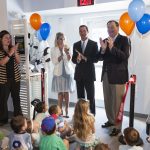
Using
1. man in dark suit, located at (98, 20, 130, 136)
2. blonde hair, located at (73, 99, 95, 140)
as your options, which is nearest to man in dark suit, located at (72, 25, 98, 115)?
man in dark suit, located at (98, 20, 130, 136)

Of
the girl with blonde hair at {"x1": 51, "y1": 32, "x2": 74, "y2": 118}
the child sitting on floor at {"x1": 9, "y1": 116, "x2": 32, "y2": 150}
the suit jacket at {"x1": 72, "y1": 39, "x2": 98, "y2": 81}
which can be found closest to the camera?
the child sitting on floor at {"x1": 9, "y1": 116, "x2": 32, "y2": 150}

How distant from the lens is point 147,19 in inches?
121

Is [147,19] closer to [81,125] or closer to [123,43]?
[123,43]

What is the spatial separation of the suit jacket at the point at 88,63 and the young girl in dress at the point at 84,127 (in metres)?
1.20

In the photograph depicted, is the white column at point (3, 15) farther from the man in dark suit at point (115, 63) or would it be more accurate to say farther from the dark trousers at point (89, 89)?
the man in dark suit at point (115, 63)

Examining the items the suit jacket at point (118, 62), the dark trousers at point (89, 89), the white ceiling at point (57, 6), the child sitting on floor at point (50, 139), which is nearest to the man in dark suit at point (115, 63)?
the suit jacket at point (118, 62)

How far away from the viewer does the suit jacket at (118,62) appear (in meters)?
3.23

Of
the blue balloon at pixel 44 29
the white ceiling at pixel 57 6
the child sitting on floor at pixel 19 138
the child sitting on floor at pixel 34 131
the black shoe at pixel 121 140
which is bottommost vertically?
the black shoe at pixel 121 140

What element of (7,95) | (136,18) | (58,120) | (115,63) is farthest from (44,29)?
(58,120)

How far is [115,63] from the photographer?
330 centimetres

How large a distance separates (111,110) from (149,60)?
116 cm

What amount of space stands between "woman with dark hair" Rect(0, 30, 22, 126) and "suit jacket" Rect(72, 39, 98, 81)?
3.01 ft

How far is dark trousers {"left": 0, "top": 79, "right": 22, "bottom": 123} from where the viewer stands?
375 centimetres

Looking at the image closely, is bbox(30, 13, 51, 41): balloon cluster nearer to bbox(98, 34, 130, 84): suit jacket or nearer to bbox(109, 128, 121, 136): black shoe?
bbox(98, 34, 130, 84): suit jacket
